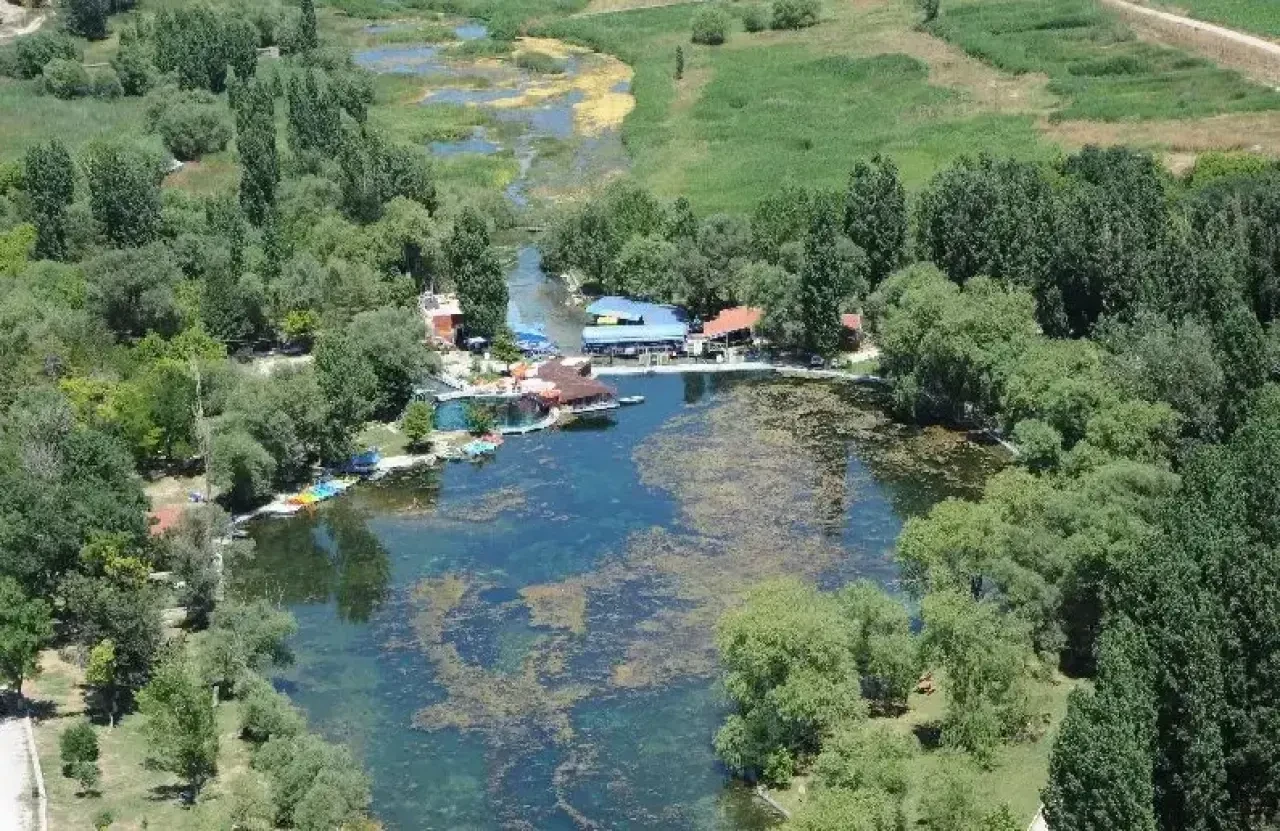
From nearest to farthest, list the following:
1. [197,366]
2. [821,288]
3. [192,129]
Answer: [197,366] < [821,288] < [192,129]

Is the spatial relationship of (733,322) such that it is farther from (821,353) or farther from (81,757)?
(81,757)

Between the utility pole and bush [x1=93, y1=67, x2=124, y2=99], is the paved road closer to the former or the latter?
the utility pole

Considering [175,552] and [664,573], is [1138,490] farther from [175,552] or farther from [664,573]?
[175,552]

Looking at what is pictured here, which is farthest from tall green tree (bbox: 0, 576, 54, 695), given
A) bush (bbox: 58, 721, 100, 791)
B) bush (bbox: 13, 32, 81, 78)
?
bush (bbox: 13, 32, 81, 78)

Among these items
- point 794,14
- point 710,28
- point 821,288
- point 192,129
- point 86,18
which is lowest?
point 821,288

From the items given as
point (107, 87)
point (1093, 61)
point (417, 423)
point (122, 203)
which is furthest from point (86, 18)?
point (417, 423)

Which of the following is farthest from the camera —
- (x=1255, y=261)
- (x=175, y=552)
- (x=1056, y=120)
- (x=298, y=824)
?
(x=1056, y=120)

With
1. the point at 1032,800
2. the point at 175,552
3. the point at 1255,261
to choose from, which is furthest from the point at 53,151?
the point at 1032,800
